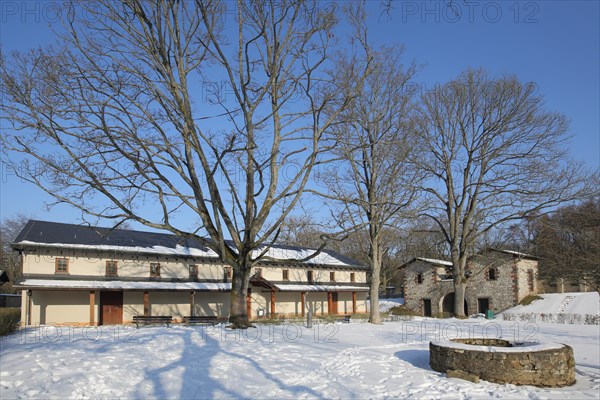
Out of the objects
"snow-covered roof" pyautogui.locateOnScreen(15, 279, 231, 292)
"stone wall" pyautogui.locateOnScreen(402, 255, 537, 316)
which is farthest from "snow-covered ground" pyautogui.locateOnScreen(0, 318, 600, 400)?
"stone wall" pyautogui.locateOnScreen(402, 255, 537, 316)

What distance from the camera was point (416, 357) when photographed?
13836mm

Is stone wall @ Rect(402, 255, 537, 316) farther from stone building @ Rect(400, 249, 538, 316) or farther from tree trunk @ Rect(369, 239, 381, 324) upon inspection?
tree trunk @ Rect(369, 239, 381, 324)

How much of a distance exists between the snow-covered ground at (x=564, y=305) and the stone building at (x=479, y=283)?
5.60 feet

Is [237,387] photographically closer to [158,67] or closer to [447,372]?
[447,372]

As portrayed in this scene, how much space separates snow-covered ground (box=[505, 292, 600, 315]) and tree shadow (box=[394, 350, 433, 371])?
80.5ft

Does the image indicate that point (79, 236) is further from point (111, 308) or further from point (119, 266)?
point (111, 308)

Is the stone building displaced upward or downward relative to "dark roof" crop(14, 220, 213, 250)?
downward

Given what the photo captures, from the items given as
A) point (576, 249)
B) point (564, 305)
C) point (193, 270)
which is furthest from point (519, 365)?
point (564, 305)

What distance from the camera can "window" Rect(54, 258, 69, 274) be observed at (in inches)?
1161

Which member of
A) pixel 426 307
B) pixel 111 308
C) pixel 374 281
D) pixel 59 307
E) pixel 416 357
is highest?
pixel 374 281

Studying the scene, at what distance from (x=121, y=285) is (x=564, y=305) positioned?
99.7ft

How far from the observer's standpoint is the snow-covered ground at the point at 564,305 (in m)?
34.5

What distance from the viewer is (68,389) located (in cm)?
902

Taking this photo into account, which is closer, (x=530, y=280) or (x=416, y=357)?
(x=416, y=357)
